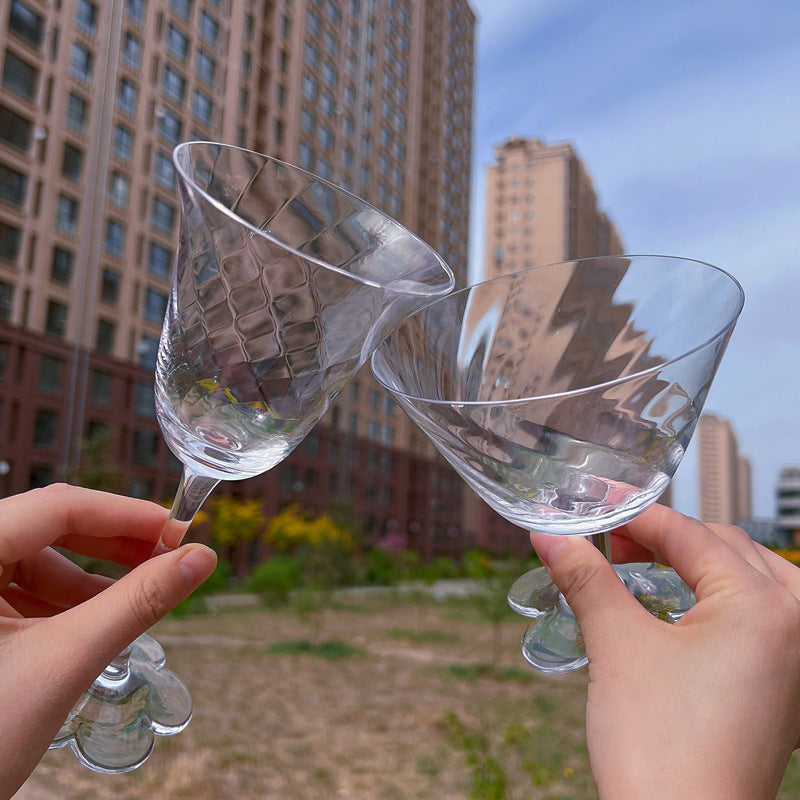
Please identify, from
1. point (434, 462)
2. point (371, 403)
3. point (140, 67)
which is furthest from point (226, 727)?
point (434, 462)

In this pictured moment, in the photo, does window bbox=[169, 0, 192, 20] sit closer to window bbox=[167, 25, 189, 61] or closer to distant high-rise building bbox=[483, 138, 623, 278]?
window bbox=[167, 25, 189, 61]

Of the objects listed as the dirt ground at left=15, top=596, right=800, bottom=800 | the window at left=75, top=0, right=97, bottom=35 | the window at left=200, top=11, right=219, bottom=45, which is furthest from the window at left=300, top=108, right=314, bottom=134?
the dirt ground at left=15, top=596, right=800, bottom=800

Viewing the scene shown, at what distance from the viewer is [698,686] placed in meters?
0.25

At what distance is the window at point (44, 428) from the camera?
14.5 ft

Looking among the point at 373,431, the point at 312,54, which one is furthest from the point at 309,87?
the point at 373,431

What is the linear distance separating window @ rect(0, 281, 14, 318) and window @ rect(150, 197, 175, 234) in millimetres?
1292

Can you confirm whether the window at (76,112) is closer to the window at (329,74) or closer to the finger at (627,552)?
the window at (329,74)

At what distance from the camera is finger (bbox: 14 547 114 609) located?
1.35 ft

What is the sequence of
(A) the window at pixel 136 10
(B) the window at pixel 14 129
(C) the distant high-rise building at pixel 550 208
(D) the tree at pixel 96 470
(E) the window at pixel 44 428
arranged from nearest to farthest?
(D) the tree at pixel 96 470 < (B) the window at pixel 14 129 < (E) the window at pixel 44 428 < (A) the window at pixel 136 10 < (C) the distant high-rise building at pixel 550 208

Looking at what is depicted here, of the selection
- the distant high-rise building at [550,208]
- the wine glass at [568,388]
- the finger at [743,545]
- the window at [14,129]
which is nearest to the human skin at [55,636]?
the wine glass at [568,388]

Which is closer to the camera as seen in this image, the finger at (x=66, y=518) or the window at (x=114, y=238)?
the finger at (x=66, y=518)

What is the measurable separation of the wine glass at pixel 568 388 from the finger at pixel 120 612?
12 cm

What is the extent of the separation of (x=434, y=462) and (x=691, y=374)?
31.2 ft

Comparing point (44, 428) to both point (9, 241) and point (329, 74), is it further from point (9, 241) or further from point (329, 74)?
point (329, 74)
